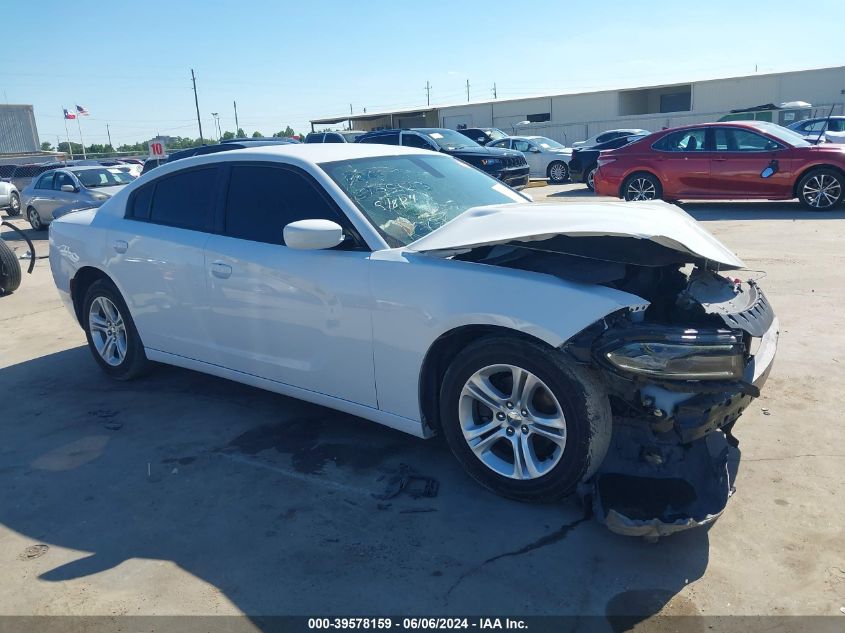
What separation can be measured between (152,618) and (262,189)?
248cm

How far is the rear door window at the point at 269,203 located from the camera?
3.91 m

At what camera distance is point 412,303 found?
11.0 ft

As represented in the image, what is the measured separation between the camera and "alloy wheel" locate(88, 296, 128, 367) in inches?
203

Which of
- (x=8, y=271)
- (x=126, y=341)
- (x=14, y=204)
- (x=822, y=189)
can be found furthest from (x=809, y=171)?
(x=14, y=204)

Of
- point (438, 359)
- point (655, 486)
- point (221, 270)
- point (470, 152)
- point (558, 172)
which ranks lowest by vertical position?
point (655, 486)

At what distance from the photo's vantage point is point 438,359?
11.2 ft

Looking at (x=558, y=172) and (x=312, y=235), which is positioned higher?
(x=312, y=235)

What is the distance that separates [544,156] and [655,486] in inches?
778

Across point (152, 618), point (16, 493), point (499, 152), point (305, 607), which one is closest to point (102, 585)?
point (152, 618)

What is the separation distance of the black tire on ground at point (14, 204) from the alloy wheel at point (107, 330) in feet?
57.3

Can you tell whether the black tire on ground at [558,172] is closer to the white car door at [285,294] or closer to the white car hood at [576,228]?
the white car hood at [576,228]

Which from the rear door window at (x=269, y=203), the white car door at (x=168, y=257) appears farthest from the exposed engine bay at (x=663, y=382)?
the white car door at (x=168, y=257)

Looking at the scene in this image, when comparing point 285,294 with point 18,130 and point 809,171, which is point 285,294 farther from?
point 18,130

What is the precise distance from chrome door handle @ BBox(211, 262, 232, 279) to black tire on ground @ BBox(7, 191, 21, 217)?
19.0m
